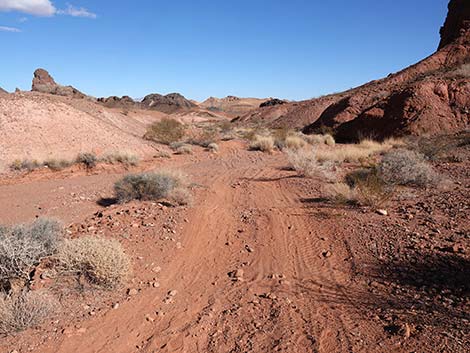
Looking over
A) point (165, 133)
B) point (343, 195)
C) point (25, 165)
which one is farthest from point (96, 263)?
point (165, 133)

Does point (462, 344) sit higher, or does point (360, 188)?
point (360, 188)

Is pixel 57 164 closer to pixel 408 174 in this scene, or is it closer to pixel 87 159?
pixel 87 159

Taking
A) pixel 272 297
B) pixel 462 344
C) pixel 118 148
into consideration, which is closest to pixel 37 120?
pixel 118 148

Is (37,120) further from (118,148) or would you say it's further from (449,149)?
(449,149)

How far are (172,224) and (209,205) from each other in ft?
4.93

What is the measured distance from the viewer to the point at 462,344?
2.99 m

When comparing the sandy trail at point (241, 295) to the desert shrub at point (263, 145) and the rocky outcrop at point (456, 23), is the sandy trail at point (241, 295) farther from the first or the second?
the rocky outcrop at point (456, 23)

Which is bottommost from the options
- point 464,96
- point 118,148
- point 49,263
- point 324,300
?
point 324,300

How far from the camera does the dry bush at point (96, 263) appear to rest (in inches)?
178

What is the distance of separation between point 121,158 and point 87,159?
1.32 meters

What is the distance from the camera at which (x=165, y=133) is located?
2270 cm

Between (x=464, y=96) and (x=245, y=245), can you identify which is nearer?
(x=245, y=245)

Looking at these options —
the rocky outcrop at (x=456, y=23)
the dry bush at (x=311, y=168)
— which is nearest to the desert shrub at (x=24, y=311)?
the dry bush at (x=311, y=168)

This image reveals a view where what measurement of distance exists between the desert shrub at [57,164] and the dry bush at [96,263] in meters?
10.3
